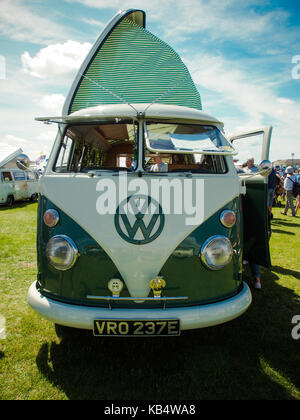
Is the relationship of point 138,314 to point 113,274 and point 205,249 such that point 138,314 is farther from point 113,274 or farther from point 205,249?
point 205,249

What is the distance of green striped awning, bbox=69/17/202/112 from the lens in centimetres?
587

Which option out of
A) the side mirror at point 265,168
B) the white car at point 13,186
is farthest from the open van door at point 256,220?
the white car at point 13,186

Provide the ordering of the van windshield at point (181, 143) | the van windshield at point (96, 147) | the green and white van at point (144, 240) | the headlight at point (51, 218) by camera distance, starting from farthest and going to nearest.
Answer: the van windshield at point (96, 147)
the van windshield at point (181, 143)
the headlight at point (51, 218)
the green and white van at point (144, 240)

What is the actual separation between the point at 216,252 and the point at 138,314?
0.82 metres

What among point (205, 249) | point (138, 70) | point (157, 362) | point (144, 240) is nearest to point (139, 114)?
point (144, 240)

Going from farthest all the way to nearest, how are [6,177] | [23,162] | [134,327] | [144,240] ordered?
[6,177] < [23,162] < [144,240] < [134,327]

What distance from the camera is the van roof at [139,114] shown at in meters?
2.83

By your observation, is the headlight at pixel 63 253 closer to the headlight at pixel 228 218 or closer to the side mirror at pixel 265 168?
the headlight at pixel 228 218

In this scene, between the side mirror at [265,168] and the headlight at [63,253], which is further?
the side mirror at [265,168]

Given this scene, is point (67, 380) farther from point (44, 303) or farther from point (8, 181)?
point (8, 181)

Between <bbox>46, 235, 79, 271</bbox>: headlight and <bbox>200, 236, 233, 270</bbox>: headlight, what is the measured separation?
108cm

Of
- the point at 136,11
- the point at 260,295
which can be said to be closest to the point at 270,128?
the point at 260,295

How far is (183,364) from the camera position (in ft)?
8.39

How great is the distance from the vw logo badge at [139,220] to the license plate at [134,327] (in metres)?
0.62
